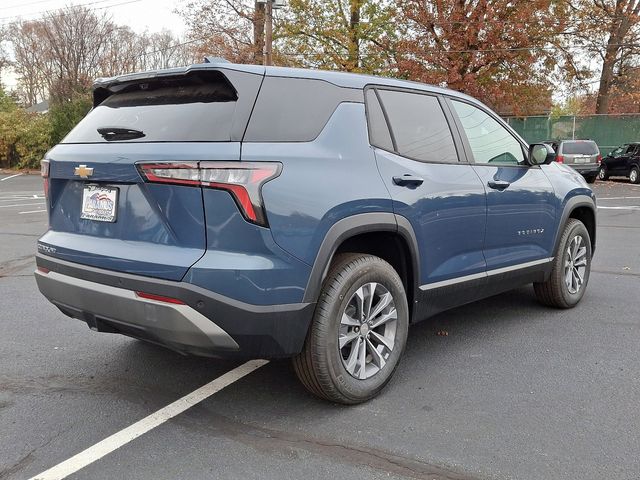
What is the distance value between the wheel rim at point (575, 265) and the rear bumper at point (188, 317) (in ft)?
10.2

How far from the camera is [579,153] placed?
2058cm

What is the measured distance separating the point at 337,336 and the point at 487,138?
2.13 meters

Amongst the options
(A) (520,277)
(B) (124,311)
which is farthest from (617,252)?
(B) (124,311)

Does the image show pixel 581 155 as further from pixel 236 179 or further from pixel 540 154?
pixel 236 179

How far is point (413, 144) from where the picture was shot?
3.62 meters

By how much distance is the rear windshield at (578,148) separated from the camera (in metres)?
20.6

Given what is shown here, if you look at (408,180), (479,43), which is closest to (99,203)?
(408,180)

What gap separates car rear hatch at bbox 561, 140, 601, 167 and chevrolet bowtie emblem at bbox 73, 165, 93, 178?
19978 millimetres

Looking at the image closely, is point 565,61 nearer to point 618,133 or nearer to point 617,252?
point 618,133

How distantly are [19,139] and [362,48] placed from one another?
18539 mm

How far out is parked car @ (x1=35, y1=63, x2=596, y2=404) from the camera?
8.82ft

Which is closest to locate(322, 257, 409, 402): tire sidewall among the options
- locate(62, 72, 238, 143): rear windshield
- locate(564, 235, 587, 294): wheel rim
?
locate(62, 72, 238, 143): rear windshield

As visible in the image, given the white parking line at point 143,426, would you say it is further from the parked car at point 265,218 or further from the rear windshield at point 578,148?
the rear windshield at point 578,148

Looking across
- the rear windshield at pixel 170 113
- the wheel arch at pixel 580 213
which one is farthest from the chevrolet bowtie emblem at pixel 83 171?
the wheel arch at pixel 580 213
